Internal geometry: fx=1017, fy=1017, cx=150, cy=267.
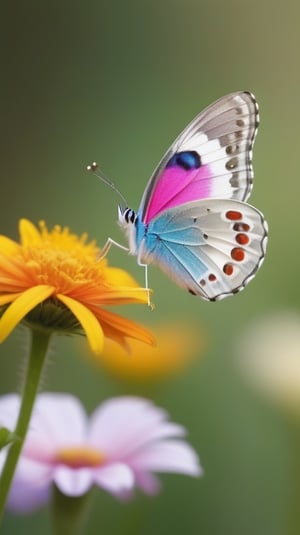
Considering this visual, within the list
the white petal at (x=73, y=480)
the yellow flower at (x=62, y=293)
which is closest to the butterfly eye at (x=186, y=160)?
the yellow flower at (x=62, y=293)

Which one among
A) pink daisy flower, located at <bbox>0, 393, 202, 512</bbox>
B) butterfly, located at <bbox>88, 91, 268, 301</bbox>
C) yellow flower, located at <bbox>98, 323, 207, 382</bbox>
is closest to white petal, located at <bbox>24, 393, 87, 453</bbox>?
pink daisy flower, located at <bbox>0, 393, 202, 512</bbox>

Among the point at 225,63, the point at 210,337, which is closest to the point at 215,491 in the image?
the point at 210,337

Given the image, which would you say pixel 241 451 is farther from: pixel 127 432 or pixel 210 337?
pixel 127 432

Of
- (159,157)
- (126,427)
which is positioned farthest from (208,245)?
(159,157)

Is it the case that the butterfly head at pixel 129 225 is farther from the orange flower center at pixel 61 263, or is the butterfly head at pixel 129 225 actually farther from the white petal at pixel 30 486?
the white petal at pixel 30 486

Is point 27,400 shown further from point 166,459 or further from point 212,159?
point 212,159

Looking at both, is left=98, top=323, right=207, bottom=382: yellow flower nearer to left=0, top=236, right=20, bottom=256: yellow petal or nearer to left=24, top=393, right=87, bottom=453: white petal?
left=24, top=393, right=87, bottom=453: white petal

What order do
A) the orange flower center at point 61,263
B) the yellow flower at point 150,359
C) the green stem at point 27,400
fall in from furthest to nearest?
1. the yellow flower at point 150,359
2. the orange flower center at point 61,263
3. the green stem at point 27,400

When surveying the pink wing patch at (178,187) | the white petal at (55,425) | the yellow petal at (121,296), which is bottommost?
the white petal at (55,425)
